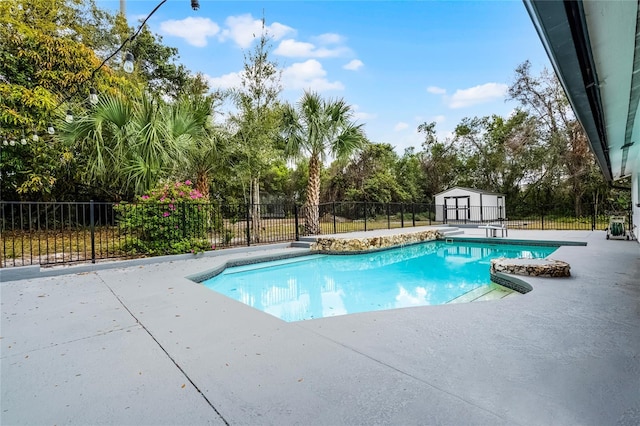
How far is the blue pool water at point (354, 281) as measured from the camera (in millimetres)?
4695

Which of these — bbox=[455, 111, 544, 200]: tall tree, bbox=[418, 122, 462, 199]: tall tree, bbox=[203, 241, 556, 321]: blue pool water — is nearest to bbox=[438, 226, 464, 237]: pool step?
bbox=[203, 241, 556, 321]: blue pool water

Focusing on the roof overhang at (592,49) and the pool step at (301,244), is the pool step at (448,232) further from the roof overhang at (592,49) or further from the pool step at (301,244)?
the roof overhang at (592,49)

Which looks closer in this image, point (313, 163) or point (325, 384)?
point (325, 384)

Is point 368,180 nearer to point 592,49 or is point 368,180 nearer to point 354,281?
point 354,281

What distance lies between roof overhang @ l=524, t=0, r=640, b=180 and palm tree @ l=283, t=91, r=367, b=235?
279 inches

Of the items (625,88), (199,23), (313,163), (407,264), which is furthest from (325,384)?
(199,23)

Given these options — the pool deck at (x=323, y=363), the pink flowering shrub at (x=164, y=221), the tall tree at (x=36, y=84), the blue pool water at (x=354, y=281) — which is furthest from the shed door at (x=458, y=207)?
the tall tree at (x=36, y=84)

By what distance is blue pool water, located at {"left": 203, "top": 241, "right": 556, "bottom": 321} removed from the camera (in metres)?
4.70

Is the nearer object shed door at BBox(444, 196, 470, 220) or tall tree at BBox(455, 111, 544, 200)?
shed door at BBox(444, 196, 470, 220)

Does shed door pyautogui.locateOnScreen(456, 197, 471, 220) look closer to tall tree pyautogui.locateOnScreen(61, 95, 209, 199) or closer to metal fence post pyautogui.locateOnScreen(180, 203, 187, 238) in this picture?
metal fence post pyautogui.locateOnScreen(180, 203, 187, 238)

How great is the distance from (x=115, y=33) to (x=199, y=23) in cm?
714

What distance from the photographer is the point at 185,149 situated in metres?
7.16

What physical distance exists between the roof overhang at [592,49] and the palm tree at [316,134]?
7095 millimetres

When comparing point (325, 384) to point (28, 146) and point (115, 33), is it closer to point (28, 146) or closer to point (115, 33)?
point (28, 146)
